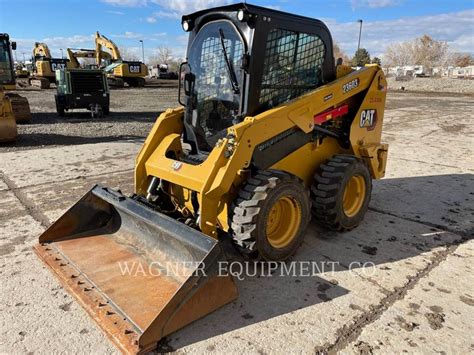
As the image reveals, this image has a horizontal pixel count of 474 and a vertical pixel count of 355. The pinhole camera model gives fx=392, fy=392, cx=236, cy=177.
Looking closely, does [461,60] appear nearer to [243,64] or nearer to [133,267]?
[243,64]

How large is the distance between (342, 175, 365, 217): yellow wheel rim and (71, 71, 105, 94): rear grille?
11966mm

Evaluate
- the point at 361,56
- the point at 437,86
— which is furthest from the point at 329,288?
the point at 361,56

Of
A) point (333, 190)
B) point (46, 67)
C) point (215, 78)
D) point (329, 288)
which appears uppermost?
point (46, 67)

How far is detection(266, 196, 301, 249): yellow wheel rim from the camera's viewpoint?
3.40 meters

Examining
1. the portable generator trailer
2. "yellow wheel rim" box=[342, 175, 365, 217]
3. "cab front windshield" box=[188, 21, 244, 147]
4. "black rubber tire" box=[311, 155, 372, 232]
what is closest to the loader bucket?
"cab front windshield" box=[188, 21, 244, 147]

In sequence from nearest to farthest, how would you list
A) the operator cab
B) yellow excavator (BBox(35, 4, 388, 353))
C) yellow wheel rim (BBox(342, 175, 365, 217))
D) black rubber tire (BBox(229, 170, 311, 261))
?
yellow excavator (BBox(35, 4, 388, 353)), black rubber tire (BBox(229, 170, 311, 261)), the operator cab, yellow wheel rim (BBox(342, 175, 365, 217))

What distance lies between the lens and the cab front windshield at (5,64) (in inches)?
539

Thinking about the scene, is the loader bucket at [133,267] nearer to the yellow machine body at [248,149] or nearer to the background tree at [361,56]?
the yellow machine body at [248,149]

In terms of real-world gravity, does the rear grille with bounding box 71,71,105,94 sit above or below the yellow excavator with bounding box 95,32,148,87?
below

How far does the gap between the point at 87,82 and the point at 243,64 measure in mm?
12053

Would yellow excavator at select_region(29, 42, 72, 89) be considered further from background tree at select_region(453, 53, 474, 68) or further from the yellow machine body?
background tree at select_region(453, 53, 474, 68)

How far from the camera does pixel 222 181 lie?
3.06m

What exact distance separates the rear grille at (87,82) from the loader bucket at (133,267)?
1139cm

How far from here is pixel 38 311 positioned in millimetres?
2787
